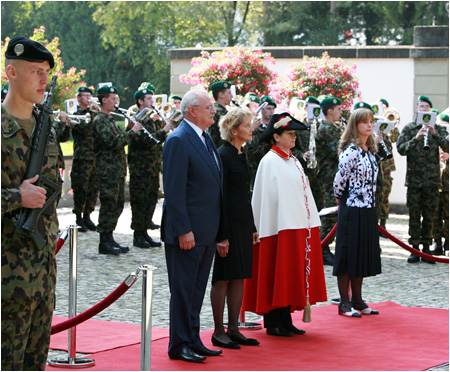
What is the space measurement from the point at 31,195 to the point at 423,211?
882cm

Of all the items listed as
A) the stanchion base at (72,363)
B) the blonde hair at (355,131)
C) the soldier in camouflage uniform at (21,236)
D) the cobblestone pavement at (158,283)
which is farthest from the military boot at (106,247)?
the soldier in camouflage uniform at (21,236)

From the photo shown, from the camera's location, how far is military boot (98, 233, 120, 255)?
11477 millimetres

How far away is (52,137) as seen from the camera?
4332 mm

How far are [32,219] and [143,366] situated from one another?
4.90 ft

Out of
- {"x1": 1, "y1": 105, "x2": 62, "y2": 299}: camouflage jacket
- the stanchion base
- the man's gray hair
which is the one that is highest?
the man's gray hair

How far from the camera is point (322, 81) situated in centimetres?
1730

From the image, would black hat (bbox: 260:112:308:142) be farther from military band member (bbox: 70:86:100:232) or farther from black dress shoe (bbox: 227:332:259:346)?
military band member (bbox: 70:86:100:232)

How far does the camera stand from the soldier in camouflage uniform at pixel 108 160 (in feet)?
36.9

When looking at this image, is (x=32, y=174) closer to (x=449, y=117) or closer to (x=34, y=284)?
(x=34, y=284)

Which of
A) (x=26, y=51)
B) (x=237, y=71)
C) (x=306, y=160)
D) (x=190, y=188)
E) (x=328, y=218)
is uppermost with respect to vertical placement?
(x=237, y=71)

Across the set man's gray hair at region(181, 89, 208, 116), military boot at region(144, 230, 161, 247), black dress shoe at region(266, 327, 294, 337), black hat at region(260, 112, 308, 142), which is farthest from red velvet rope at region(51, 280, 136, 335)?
military boot at region(144, 230, 161, 247)

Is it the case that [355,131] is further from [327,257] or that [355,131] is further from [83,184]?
[83,184]

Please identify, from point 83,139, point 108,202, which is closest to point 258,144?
point 108,202

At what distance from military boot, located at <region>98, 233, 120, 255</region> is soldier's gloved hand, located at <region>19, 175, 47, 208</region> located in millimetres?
7430
